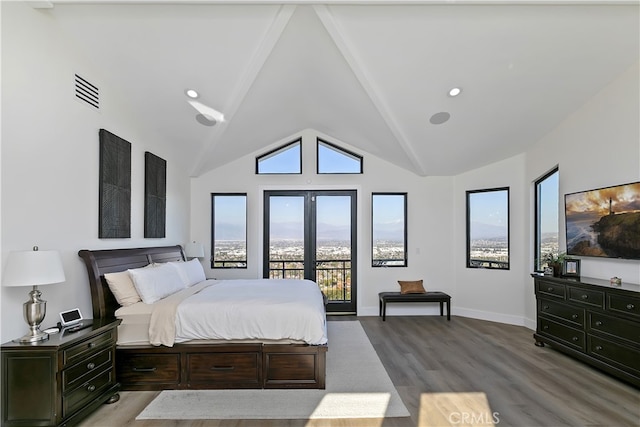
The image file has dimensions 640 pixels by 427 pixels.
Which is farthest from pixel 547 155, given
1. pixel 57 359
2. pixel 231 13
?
pixel 57 359

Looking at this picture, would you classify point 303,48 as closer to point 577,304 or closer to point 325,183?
point 325,183

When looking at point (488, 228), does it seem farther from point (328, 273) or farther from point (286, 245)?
point (286, 245)

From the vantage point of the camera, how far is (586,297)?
365 cm

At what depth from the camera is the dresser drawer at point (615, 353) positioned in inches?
122

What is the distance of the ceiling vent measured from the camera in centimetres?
325

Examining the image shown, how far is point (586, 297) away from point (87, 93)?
5423 mm

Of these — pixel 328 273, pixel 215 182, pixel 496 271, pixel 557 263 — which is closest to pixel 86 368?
pixel 215 182

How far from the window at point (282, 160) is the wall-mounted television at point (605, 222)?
410cm

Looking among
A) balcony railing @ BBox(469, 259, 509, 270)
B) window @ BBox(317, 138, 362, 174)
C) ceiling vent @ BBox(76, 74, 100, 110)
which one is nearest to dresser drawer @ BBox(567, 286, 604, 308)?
balcony railing @ BBox(469, 259, 509, 270)

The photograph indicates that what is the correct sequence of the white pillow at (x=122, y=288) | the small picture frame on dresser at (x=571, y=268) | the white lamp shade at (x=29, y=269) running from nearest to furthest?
the white lamp shade at (x=29, y=269), the white pillow at (x=122, y=288), the small picture frame on dresser at (x=571, y=268)

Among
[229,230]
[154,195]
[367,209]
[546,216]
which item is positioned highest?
[154,195]

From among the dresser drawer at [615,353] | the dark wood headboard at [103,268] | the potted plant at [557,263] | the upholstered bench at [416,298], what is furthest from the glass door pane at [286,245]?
the dresser drawer at [615,353]

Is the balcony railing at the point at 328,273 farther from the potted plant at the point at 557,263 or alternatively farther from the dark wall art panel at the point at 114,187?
the potted plant at the point at 557,263

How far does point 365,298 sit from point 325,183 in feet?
7.17
